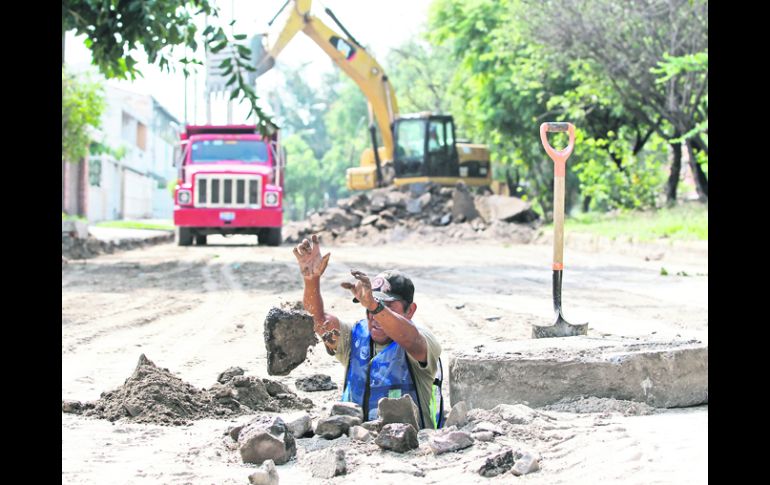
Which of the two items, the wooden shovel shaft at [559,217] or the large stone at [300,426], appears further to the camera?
the wooden shovel shaft at [559,217]

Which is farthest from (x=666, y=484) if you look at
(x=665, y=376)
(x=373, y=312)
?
(x=665, y=376)

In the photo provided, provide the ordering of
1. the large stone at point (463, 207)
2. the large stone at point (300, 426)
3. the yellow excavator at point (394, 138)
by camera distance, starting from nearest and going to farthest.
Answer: the large stone at point (300, 426) → the yellow excavator at point (394, 138) → the large stone at point (463, 207)

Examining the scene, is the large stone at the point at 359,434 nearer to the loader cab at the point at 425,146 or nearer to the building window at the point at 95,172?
the loader cab at the point at 425,146

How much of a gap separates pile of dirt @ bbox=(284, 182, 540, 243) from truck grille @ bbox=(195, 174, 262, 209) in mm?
4296

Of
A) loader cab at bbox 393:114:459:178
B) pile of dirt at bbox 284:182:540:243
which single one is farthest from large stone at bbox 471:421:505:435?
loader cab at bbox 393:114:459:178

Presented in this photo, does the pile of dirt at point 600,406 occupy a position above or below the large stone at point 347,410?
below

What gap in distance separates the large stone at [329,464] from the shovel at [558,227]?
2.40 m

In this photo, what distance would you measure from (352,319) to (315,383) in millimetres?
3410

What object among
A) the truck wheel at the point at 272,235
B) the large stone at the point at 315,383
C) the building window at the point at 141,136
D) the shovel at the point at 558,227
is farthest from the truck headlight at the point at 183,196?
the building window at the point at 141,136

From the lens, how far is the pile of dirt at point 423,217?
25.8 metres

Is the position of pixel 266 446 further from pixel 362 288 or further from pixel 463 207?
pixel 463 207

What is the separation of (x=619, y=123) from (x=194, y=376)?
2576 centimetres

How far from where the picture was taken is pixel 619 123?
1169 inches
